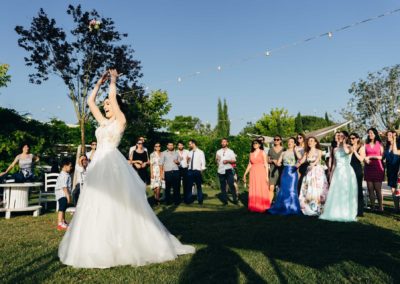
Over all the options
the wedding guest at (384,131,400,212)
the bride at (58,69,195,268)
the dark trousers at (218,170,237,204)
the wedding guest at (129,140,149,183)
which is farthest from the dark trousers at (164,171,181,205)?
the bride at (58,69,195,268)

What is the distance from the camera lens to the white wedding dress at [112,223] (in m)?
4.23

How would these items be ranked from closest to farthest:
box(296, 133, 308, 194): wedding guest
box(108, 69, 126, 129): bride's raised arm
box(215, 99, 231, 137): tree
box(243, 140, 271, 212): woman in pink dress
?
1. box(108, 69, 126, 129): bride's raised arm
2. box(243, 140, 271, 212): woman in pink dress
3. box(296, 133, 308, 194): wedding guest
4. box(215, 99, 231, 137): tree

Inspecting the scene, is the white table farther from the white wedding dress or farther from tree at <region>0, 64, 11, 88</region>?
tree at <region>0, 64, 11, 88</region>

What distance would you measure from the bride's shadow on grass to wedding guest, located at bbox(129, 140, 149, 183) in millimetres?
2897

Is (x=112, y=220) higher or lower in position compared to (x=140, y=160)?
lower

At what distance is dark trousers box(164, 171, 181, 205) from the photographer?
37.1 ft

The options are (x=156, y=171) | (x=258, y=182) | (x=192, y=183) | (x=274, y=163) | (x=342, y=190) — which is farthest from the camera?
(x=192, y=183)

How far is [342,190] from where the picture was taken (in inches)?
321

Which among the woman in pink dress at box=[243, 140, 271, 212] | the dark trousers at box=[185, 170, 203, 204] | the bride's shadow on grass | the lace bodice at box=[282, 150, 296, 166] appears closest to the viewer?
the bride's shadow on grass

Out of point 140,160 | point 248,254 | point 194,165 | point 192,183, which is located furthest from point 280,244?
point 194,165

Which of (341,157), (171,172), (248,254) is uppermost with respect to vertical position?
(341,157)

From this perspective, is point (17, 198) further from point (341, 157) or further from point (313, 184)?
point (341, 157)

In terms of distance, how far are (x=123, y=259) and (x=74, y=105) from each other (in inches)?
507

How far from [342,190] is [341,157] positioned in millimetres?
783
